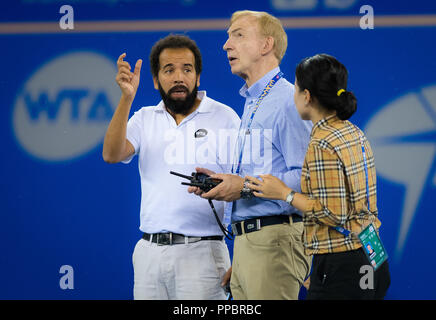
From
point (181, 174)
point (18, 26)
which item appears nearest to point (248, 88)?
point (181, 174)

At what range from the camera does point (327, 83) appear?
1.96 m

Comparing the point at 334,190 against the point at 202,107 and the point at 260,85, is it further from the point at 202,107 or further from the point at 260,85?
the point at 202,107

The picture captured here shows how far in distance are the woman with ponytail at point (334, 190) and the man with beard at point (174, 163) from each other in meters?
0.62

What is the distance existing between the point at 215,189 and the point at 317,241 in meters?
0.47

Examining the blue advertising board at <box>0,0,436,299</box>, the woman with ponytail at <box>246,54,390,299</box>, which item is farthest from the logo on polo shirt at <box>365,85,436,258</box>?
the woman with ponytail at <box>246,54,390,299</box>

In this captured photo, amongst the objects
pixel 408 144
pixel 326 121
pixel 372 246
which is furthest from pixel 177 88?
pixel 408 144

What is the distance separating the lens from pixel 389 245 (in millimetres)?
3836

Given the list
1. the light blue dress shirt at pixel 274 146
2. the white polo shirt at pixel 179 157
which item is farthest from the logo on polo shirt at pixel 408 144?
the light blue dress shirt at pixel 274 146

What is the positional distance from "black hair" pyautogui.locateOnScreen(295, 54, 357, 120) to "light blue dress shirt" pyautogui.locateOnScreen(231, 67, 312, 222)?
0.82 ft

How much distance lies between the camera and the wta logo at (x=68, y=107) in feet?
13.0

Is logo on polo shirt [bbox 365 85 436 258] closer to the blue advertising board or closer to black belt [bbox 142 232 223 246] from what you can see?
the blue advertising board

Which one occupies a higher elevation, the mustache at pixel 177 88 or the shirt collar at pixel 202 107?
the mustache at pixel 177 88

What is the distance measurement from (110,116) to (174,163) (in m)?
1.57

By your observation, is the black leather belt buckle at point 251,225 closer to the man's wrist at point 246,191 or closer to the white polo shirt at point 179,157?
the man's wrist at point 246,191
